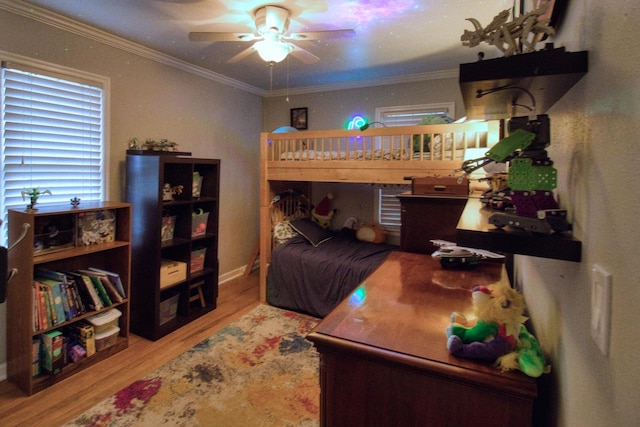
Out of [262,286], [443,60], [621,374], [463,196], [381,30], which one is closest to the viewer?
[621,374]

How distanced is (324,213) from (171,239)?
70.1 inches

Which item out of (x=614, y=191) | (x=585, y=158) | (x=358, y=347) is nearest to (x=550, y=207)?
(x=585, y=158)

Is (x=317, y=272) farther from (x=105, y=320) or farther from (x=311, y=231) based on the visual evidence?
(x=105, y=320)

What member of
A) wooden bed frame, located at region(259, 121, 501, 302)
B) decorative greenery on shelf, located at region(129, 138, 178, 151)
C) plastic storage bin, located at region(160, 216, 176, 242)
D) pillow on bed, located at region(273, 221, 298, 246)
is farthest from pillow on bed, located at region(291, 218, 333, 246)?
decorative greenery on shelf, located at region(129, 138, 178, 151)

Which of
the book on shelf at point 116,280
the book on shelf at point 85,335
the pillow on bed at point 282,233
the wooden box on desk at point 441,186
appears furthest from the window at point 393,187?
the book on shelf at point 85,335

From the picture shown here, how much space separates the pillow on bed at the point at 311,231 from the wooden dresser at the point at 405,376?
2.38 meters

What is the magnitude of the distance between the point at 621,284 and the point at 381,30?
261 centimetres

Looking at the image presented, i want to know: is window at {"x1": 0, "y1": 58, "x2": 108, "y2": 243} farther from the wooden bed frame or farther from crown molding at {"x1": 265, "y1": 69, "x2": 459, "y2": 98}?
crown molding at {"x1": 265, "y1": 69, "x2": 459, "y2": 98}

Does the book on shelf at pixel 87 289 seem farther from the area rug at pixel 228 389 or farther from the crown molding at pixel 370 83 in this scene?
the crown molding at pixel 370 83

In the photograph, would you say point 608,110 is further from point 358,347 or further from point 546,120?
point 358,347

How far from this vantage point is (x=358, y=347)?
0.96 m

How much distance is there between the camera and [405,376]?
914 millimetres

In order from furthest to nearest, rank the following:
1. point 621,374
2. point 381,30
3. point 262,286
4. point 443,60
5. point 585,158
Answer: point 262,286 < point 443,60 < point 381,30 < point 585,158 < point 621,374

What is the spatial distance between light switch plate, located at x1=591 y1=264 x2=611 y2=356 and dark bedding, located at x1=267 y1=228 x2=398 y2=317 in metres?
2.45
